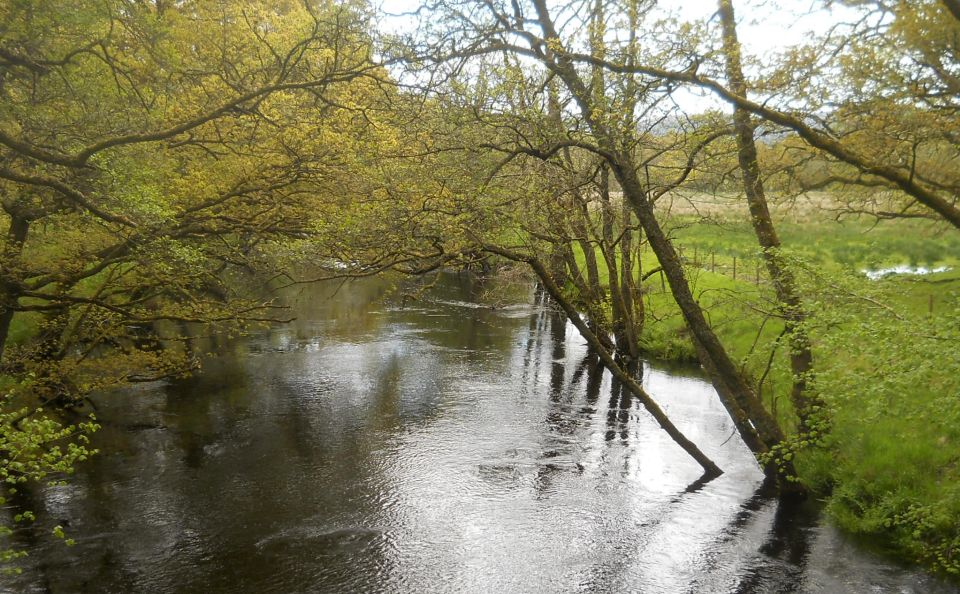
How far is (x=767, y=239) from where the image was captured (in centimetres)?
1235

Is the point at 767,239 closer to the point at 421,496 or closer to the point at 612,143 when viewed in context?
the point at 612,143

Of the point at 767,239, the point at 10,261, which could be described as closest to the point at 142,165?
the point at 10,261

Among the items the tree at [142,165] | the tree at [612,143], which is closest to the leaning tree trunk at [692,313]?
the tree at [612,143]

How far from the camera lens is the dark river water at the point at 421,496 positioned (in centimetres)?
966

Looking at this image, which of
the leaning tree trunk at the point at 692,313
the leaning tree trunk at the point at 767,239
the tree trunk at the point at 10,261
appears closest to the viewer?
the leaning tree trunk at the point at 767,239

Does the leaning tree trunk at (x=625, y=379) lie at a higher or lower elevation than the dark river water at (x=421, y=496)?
higher

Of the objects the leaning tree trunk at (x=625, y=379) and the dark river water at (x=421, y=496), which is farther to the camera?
the leaning tree trunk at (x=625, y=379)

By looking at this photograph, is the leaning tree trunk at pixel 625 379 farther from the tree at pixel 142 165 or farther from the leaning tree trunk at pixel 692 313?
the tree at pixel 142 165

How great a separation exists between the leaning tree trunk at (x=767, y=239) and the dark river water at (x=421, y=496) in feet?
7.84

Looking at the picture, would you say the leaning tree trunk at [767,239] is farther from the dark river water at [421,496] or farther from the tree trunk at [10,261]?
the tree trunk at [10,261]

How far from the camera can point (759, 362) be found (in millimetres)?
17391

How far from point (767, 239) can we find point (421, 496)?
26.6ft

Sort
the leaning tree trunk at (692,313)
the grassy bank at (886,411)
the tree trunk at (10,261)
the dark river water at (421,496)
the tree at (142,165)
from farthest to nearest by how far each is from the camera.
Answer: the tree trunk at (10,261)
the leaning tree trunk at (692,313)
the tree at (142,165)
the dark river water at (421,496)
the grassy bank at (886,411)

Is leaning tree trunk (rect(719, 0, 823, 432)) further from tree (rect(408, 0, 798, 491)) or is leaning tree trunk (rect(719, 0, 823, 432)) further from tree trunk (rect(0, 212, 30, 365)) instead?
tree trunk (rect(0, 212, 30, 365))
